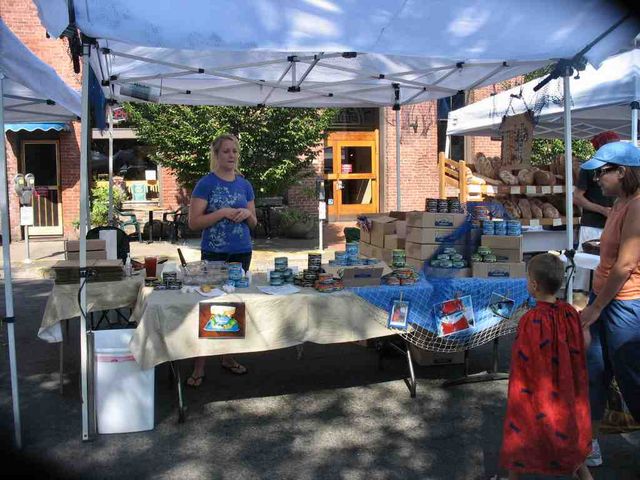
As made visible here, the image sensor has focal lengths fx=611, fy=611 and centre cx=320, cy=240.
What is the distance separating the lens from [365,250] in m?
5.91

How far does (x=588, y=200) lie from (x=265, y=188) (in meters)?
7.14

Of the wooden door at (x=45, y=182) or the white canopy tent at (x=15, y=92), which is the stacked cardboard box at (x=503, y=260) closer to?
the white canopy tent at (x=15, y=92)

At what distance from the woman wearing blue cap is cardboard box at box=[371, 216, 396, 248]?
240 cm

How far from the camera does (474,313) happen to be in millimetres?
4371

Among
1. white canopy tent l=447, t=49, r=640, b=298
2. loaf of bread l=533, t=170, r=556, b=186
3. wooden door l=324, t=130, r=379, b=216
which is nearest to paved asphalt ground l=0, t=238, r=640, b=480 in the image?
white canopy tent l=447, t=49, r=640, b=298

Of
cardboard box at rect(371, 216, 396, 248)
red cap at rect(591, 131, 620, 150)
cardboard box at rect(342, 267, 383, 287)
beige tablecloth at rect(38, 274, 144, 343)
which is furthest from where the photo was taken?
red cap at rect(591, 131, 620, 150)

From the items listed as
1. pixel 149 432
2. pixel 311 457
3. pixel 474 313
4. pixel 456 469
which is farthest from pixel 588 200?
pixel 149 432

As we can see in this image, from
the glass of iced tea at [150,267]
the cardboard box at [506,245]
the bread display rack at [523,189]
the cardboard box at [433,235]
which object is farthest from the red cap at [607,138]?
the glass of iced tea at [150,267]

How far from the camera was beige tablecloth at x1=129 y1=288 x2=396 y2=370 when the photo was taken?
3791 mm

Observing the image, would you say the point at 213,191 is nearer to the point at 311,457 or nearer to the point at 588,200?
the point at 311,457

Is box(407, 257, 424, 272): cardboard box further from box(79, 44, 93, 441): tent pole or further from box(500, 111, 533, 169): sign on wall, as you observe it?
box(79, 44, 93, 441): tent pole

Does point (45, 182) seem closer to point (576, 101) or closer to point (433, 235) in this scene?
point (576, 101)

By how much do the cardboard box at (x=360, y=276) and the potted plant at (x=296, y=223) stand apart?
9.73 m

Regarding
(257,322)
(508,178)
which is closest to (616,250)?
(257,322)
